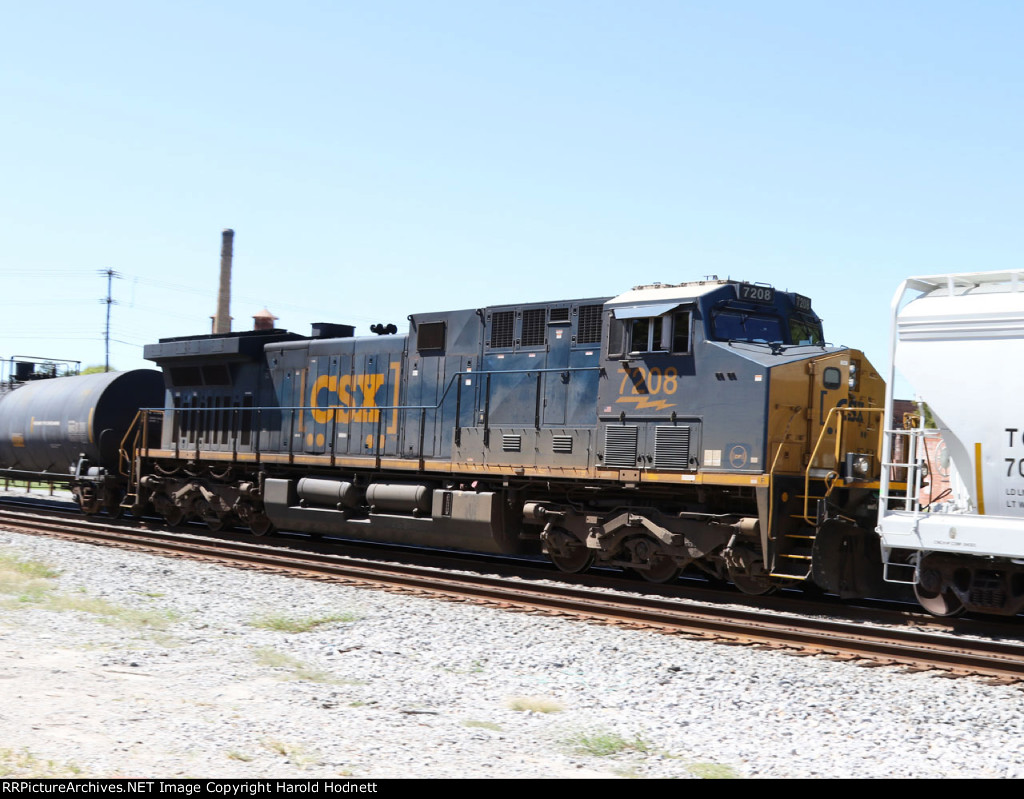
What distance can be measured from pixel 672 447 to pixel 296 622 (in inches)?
199

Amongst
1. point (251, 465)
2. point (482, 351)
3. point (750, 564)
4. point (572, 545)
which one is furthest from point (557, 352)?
point (251, 465)

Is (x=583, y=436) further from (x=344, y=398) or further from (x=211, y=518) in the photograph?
(x=211, y=518)

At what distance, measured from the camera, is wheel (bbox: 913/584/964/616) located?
10414mm

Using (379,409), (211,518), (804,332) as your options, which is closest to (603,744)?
(804,332)

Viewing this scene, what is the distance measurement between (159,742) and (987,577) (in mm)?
8059

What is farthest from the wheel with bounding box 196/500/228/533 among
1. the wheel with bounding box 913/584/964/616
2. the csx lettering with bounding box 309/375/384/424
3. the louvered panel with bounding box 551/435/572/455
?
the wheel with bounding box 913/584/964/616

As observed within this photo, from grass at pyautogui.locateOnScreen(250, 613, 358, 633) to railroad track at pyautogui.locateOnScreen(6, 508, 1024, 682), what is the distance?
1.90 metres

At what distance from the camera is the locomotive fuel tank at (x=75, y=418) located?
848 inches

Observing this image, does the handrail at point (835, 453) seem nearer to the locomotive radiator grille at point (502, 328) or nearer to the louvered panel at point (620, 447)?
the louvered panel at point (620, 447)

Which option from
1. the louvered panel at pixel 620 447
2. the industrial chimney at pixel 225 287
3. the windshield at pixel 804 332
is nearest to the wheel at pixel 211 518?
the louvered panel at pixel 620 447

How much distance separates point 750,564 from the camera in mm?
11977

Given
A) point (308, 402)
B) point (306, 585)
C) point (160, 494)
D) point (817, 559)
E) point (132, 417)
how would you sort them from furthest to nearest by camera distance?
point (132, 417) < point (160, 494) < point (308, 402) < point (306, 585) < point (817, 559)

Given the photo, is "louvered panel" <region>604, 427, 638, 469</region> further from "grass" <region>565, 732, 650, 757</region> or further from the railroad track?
"grass" <region>565, 732, 650, 757</region>
